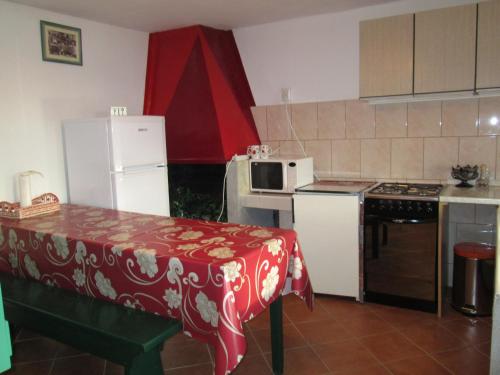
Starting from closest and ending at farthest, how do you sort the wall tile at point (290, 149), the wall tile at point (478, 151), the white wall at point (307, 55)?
the wall tile at point (478, 151), the white wall at point (307, 55), the wall tile at point (290, 149)

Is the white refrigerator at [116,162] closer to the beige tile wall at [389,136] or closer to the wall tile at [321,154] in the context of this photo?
the beige tile wall at [389,136]

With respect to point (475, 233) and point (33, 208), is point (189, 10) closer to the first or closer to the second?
point (33, 208)

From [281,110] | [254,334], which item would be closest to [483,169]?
[281,110]

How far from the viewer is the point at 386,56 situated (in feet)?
9.92

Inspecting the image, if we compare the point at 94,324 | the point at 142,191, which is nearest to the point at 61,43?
the point at 142,191

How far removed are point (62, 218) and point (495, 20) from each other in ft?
9.82

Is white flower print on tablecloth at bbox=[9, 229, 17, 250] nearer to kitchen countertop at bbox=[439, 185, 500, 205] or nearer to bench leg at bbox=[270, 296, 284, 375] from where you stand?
bench leg at bbox=[270, 296, 284, 375]

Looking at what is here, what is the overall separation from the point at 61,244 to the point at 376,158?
2485 millimetres

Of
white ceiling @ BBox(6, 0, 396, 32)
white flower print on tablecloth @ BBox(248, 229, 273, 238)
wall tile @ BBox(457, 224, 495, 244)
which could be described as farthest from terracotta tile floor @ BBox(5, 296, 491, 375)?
white ceiling @ BBox(6, 0, 396, 32)

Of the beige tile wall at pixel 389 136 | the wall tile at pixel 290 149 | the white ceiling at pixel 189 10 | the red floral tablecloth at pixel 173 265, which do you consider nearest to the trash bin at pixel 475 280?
the beige tile wall at pixel 389 136

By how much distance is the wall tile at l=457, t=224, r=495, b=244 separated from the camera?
3.16 meters

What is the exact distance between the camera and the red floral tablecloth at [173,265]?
5.41 ft

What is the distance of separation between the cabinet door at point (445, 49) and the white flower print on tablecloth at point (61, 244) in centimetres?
243

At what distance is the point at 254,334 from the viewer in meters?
2.74
